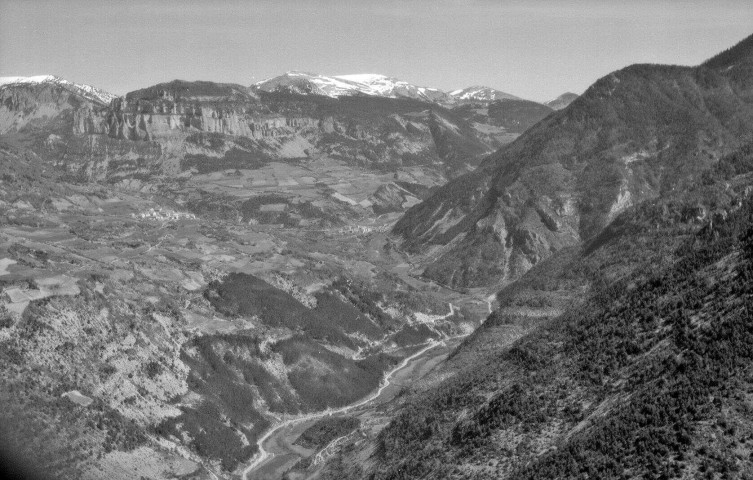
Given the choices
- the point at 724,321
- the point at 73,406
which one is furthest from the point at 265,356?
the point at 724,321

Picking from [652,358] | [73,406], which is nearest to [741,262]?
[652,358]

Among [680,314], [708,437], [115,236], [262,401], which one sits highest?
[115,236]

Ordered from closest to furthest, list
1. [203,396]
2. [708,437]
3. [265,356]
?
[708,437] → [203,396] → [265,356]

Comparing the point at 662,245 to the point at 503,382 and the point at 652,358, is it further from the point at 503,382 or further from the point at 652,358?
the point at 652,358

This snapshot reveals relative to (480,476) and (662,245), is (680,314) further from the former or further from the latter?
(662,245)

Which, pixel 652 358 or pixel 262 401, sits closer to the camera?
pixel 652 358

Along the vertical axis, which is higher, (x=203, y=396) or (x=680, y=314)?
(x=680, y=314)

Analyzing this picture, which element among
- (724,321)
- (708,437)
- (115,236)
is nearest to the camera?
(708,437)

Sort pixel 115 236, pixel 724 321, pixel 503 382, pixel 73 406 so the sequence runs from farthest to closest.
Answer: pixel 115 236, pixel 73 406, pixel 503 382, pixel 724 321

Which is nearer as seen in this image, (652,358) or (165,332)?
(652,358)
